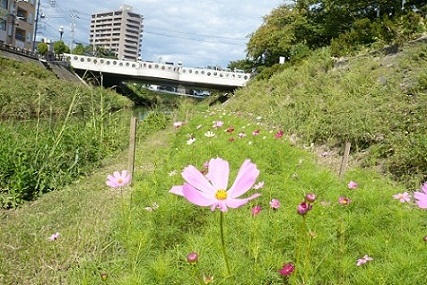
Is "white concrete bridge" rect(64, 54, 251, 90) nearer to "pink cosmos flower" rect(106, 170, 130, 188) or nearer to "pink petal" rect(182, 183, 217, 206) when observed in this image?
"pink cosmos flower" rect(106, 170, 130, 188)

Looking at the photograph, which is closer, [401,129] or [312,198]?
[312,198]

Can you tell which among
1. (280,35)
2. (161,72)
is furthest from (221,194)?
(161,72)

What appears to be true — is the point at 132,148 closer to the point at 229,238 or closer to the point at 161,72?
the point at 229,238

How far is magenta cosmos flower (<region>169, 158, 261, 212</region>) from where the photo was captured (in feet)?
2.26

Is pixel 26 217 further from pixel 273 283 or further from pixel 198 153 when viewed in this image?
pixel 273 283

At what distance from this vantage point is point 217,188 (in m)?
0.76

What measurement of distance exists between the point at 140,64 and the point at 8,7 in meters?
16.4

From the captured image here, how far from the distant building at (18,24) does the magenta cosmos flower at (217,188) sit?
4291 centimetres

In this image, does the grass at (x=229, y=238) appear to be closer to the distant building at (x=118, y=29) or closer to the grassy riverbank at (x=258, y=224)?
the grassy riverbank at (x=258, y=224)

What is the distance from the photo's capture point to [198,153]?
404cm

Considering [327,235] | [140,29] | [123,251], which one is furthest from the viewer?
[140,29]

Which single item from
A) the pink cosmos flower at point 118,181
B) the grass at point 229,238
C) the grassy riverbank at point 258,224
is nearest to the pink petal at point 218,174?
the grassy riverbank at point 258,224

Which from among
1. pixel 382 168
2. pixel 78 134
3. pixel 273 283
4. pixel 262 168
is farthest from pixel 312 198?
pixel 78 134

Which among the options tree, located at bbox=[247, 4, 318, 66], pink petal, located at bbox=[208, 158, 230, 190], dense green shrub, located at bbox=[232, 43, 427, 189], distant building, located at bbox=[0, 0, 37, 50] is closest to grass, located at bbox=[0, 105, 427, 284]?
pink petal, located at bbox=[208, 158, 230, 190]
